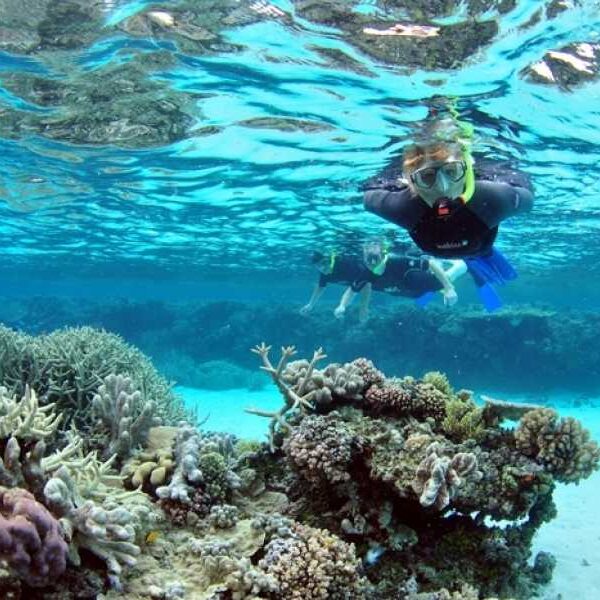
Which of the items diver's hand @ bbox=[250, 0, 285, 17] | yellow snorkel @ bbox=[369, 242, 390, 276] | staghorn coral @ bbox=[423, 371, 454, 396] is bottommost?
staghorn coral @ bbox=[423, 371, 454, 396]

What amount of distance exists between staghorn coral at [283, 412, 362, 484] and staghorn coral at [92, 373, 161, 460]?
60.7 inches

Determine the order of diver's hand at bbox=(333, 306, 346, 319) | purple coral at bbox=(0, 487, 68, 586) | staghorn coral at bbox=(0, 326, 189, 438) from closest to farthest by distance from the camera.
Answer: purple coral at bbox=(0, 487, 68, 586)
staghorn coral at bbox=(0, 326, 189, 438)
diver's hand at bbox=(333, 306, 346, 319)

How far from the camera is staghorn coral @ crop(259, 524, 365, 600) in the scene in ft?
13.3

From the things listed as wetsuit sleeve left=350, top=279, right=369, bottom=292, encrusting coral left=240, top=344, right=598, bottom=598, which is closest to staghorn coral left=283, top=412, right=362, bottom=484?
encrusting coral left=240, top=344, right=598, bottom=598

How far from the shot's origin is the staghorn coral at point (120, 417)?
539cm

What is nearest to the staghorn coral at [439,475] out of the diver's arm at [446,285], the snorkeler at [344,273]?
the diver's arm at [446,285]

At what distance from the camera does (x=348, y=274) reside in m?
17.8

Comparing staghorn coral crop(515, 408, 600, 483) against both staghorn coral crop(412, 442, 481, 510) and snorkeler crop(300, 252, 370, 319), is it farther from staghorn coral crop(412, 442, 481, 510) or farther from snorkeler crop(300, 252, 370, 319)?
snorkeler crop(300, 252, 370, 319)

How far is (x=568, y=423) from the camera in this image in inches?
221

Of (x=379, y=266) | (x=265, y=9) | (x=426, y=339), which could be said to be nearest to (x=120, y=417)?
(x=265, y=9)

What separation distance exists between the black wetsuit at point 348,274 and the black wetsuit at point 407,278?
327mm

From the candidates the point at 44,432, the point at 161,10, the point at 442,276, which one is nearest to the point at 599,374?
the point at 442,276

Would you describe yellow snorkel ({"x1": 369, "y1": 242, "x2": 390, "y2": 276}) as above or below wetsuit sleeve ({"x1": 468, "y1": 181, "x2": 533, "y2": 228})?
above

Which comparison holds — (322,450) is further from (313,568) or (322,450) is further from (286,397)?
(313,568)
